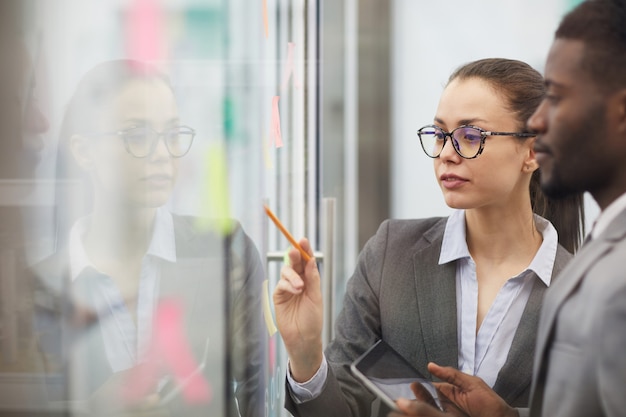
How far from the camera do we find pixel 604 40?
104cm

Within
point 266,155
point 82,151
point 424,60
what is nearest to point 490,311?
point 266,155

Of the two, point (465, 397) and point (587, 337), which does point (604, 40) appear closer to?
point (587, 337)

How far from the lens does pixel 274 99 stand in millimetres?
1938

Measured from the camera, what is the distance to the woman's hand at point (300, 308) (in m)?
1.48

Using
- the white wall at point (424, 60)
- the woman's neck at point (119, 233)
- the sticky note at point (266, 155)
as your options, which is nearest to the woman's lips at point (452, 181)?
the sticky note at point (266, 155)

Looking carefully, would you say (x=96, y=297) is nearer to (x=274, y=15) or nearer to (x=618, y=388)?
(x=618, y=388)

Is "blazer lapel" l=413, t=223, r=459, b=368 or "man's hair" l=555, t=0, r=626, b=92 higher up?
"man's hair" l=555, t=0, r=626, b=92

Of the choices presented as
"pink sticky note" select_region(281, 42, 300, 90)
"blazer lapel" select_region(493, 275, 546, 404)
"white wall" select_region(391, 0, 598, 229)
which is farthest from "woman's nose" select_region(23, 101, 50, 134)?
"white wall" select_region(391, 0, 598, 229)

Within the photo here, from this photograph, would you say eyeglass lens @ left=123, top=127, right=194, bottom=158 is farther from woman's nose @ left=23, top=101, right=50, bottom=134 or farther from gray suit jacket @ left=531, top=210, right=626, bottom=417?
gray suit jacket @ left=531, top=210, right=626, bottom=417

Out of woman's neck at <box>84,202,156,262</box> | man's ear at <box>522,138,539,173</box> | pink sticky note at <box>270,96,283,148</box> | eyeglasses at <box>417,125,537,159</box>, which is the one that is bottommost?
woman's neck at <box>84,202,156,262</box>

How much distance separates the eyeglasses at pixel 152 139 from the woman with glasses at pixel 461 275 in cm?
31

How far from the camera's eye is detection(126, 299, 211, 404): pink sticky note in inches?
47.8

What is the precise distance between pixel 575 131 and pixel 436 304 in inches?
28.5

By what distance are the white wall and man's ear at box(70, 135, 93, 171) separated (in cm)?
196
